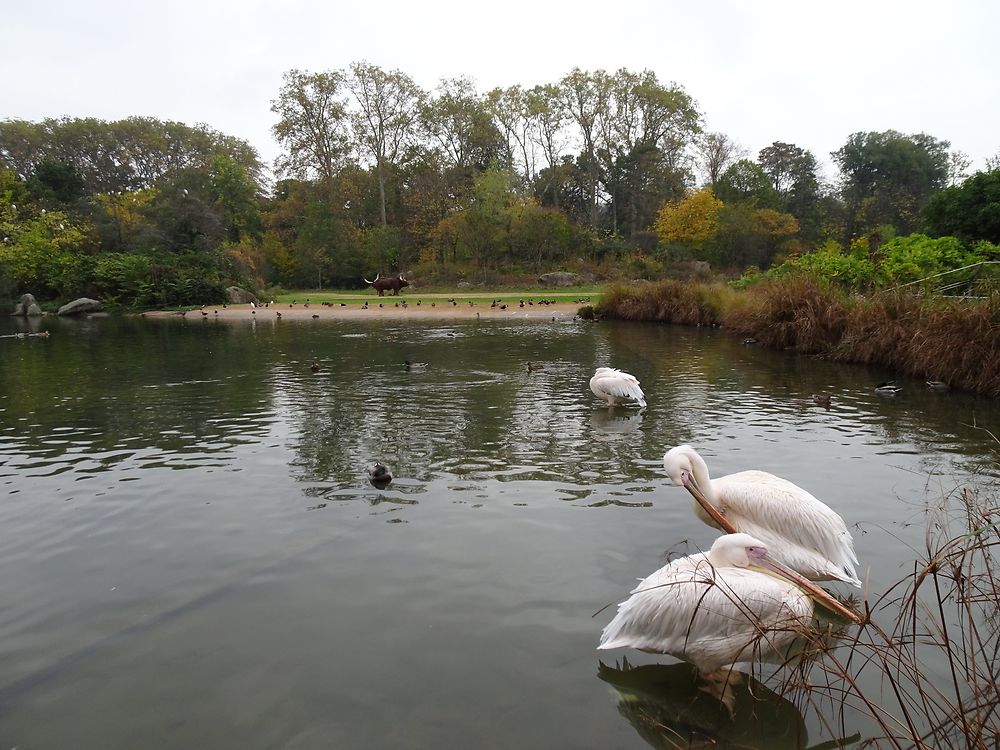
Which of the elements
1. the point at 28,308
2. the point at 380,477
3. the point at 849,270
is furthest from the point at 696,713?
the point at 28,308

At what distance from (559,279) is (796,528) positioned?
36509 millimetres

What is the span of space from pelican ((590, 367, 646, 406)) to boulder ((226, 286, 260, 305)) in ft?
99.2

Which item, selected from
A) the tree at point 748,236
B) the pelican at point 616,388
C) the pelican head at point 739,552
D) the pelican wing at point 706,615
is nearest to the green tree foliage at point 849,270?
the pelican at point 616,388

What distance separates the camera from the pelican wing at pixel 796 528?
4250 mm

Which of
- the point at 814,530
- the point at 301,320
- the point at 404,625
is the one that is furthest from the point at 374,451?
the point at 301,320

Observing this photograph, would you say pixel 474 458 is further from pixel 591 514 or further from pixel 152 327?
pixel 152 327

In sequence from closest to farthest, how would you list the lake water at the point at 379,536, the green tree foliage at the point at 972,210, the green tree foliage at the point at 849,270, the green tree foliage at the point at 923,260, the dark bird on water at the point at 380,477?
Result: the lake water at the point at 379,536
the dark bird on water at the point at 380,477
the green tree foliage at the point at 923,260
the green tree foliage at the point at 849,270
the green tree foliage at the point at 972,210

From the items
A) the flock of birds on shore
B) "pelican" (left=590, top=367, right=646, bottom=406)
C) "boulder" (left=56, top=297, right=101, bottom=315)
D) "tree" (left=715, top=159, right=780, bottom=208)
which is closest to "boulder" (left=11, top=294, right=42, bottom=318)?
"boulder" (left=56, top=297, right=101, bottom=315)

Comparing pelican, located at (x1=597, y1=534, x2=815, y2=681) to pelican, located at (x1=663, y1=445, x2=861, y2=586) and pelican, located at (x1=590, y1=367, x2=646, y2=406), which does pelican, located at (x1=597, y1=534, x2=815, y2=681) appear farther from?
pelican, located at (x1=590, y1=367, x2=646, y2=406)

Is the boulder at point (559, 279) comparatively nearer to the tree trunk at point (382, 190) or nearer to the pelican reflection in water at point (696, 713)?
the tree trunk at point (382, 190)

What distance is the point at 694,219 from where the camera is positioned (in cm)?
4194

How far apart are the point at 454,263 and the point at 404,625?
4239 cm

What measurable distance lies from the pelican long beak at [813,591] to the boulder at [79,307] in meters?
40.1

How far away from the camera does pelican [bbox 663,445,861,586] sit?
4.25 metres
